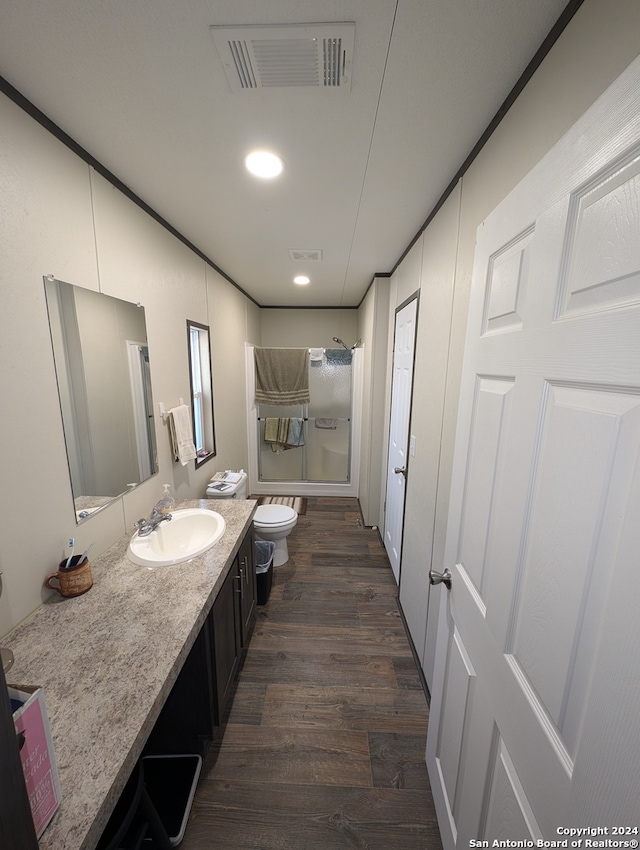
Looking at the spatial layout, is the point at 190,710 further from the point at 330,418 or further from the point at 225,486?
the point at 330,418

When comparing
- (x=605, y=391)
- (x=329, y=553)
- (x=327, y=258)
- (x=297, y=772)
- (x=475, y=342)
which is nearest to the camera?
(x=605, y=391)

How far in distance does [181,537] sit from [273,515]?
0.95 m

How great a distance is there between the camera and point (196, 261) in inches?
85.5

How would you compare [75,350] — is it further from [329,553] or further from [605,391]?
[329,553]

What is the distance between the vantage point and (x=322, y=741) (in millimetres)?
1368

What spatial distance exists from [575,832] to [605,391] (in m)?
0.67

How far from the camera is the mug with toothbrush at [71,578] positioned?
1.06 meters

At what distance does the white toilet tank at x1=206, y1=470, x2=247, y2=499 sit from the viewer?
7.60 ft

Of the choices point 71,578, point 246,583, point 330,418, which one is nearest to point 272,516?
point 246,583

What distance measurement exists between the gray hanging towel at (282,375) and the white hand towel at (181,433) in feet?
6.05

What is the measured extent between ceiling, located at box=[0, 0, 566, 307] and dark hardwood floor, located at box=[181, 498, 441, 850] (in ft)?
7.91

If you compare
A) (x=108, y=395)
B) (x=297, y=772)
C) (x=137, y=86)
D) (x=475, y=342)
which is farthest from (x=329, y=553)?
A: (x=137, y=86)

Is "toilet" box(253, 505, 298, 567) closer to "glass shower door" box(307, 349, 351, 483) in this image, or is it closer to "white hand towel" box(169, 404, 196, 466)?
"white hand towel" box(169, 404, 196, 466)

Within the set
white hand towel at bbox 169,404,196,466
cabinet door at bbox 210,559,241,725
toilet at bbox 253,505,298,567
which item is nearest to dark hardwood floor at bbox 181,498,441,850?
cabinet door at bbox 210,559,241,725
